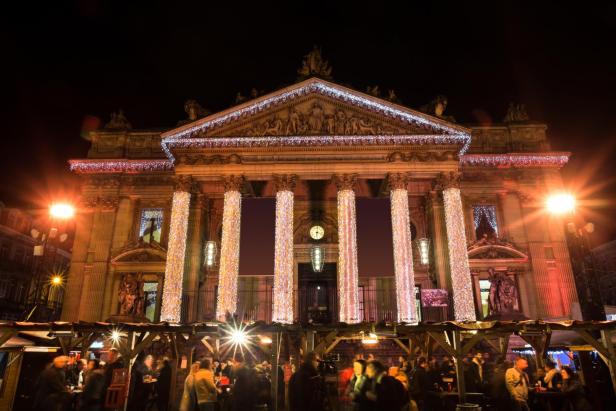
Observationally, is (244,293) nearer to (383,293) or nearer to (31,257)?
(383,293)

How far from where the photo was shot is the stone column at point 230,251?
24094 millimetres

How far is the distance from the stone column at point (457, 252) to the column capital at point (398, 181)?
2.16 meters

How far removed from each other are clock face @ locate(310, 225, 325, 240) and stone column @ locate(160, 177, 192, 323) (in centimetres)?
836

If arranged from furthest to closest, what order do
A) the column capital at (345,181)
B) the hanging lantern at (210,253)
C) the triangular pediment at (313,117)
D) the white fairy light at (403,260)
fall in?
the hanging lantern at (210,253) < the triangular pediment at (313,117) < the column capital at (345,181) < the white fairy light at (403,260)

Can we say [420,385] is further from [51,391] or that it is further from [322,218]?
[322,218]

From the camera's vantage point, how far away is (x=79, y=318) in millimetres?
26656

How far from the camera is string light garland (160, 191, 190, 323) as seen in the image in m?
24.1

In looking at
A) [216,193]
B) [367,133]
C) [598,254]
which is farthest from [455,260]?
[598,254]

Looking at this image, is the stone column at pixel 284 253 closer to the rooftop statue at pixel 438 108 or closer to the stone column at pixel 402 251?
the stone column at pixel 402 251

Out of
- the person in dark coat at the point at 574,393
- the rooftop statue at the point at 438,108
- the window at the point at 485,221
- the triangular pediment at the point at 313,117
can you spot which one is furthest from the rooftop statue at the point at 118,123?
the person in dark coat at the point at 574,393

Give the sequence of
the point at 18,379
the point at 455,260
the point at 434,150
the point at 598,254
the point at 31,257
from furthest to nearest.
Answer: the point at 598,254 < the point at 31,257 < the point at 434,150 < the point at 455,260 < the point at 18,379

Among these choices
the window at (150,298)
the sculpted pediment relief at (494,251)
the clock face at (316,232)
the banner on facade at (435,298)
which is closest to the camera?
the banner on facade at (435,298)

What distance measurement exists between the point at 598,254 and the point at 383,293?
42.0m

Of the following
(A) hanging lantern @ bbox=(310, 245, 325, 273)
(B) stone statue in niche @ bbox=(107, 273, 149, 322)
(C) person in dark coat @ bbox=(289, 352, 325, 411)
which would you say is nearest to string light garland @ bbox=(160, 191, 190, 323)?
(B) stone statue in niche @ bbox=(107, 273, 149, 322)
